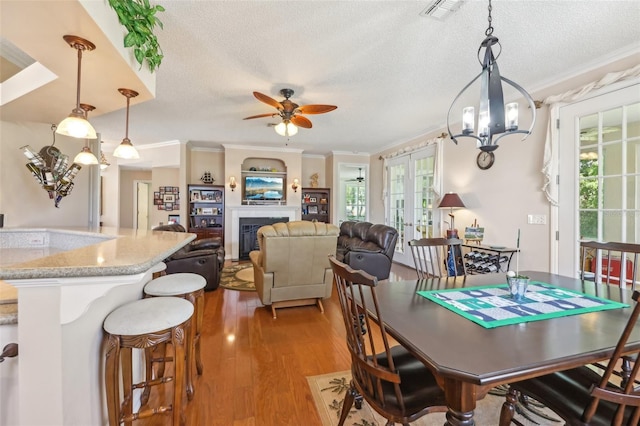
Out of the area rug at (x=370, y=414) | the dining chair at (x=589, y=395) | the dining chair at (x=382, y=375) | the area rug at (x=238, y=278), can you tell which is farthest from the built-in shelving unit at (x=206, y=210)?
the dining chair at (x=589, y=395)

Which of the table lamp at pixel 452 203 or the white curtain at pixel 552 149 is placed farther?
the table lamp at pixel 452 203

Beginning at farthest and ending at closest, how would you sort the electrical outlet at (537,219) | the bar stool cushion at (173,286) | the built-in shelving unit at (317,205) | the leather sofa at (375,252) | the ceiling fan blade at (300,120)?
the built-in shelving unit at (317,205), the leather sofa at (375,252), the ceiling fan blade at (300,120), the electrical outlet at (537,219), the bar stool cushion at (173,286)

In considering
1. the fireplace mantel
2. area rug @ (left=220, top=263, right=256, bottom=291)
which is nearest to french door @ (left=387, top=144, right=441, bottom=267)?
the fireplace mantel

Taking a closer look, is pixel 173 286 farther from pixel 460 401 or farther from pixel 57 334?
pixel 460 401

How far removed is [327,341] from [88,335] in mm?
1917

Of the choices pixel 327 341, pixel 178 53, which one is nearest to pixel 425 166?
pixel 327 341

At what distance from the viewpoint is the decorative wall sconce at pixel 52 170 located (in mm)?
2654

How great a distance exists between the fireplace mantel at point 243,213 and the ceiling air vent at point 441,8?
17.7ft

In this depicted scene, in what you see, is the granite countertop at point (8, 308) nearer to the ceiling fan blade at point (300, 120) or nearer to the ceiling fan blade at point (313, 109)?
the ceiling fan blade at point (313, 109)

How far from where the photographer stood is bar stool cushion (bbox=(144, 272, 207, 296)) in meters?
1.81

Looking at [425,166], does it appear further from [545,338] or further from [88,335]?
[88,335]

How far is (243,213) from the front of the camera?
679 centimetres

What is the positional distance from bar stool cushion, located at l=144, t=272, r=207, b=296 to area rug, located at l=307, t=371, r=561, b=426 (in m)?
1.08

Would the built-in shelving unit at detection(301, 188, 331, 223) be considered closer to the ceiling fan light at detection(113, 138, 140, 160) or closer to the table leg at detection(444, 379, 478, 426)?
the ceiling fan light at detection(113, 138, 140, 160)
